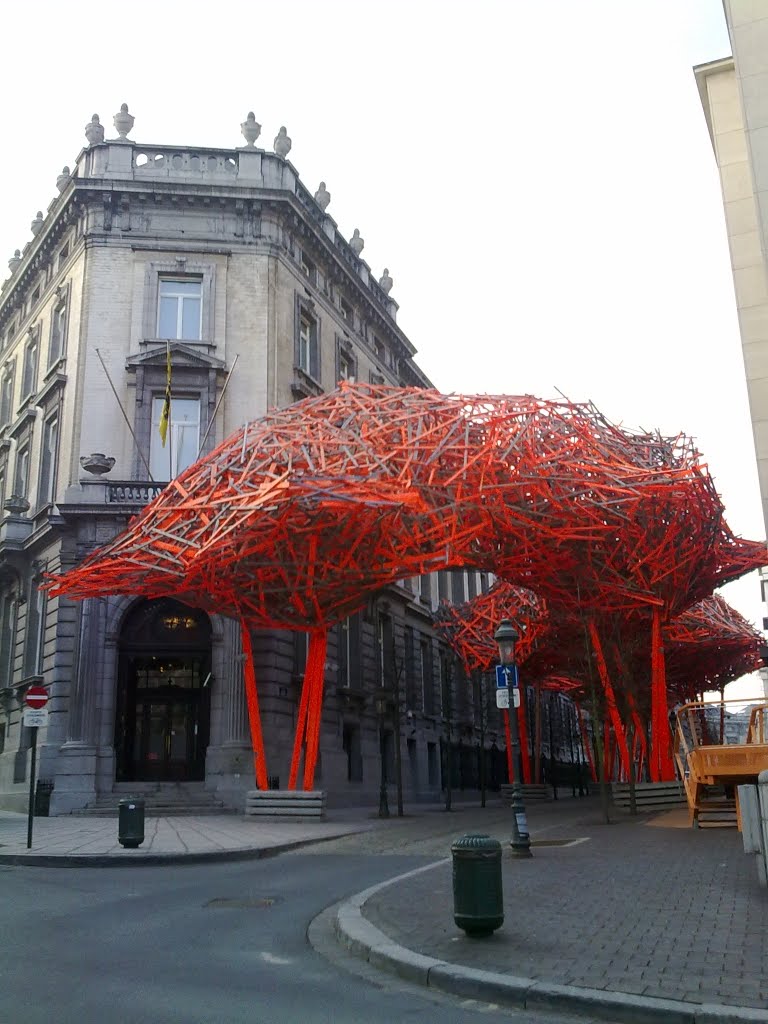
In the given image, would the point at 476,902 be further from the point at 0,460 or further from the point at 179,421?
the point at 0,460

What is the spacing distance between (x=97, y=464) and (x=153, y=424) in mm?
2863

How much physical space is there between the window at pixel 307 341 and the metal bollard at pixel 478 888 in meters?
27.9

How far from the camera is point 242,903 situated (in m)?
10.8

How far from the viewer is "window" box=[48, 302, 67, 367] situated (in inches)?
1336

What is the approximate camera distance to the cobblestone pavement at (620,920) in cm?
643

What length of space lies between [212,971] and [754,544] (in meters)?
27.5

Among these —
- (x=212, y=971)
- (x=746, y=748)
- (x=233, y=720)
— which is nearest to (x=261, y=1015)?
(x=212, y=971)

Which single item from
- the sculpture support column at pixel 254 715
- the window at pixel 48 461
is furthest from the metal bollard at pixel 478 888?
the window at pixel 48 461

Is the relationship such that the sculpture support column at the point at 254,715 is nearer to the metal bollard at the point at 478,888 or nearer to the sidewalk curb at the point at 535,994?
the sidewalk curb at the point at 535,994

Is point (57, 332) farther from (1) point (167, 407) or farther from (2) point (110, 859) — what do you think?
(2) point (110, 859)

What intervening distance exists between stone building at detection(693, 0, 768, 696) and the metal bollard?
13081mm

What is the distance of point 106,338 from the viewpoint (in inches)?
1238

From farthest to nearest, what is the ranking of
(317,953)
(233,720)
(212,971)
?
1. (233,720)
2. (317,953)
3. (212,971)

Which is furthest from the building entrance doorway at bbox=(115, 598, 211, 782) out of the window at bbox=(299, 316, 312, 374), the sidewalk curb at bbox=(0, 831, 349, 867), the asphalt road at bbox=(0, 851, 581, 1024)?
the asphalt road at bbox=(0, 851, 581, 1024)
